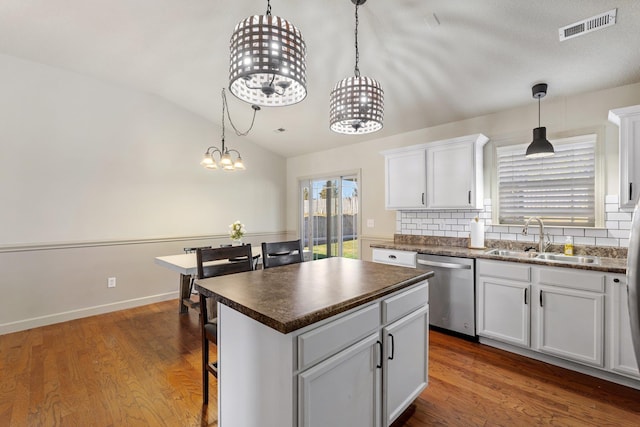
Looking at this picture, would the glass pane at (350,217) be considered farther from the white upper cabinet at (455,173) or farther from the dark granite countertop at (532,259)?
the white upper cabinet at (455,173)

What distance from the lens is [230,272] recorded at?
2184mm

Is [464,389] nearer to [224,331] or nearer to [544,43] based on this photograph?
[224,331]

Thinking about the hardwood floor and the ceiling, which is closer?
the hardwood floor

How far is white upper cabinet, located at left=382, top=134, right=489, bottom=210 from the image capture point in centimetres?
315

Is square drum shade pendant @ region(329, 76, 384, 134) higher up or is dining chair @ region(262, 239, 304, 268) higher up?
square drum shade pendant @ region(329, 76, 384, 134)

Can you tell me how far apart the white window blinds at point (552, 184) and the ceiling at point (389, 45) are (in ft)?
1.76

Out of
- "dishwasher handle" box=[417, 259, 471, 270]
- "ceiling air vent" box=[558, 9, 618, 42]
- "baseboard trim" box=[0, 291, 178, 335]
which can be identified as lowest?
"baseboard trim" box=[0, 291, 178, 335]

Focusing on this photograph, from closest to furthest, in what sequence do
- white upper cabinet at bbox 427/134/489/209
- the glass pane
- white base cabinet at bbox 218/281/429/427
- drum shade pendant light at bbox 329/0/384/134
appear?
white base cabinet at bbox 218/281/429/427 < drum shade pendant light at bbox 329/0/384/134 < white upper cabinet at bbox 427/134/489/209 < the glass pane

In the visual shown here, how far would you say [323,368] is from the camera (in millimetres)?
1238

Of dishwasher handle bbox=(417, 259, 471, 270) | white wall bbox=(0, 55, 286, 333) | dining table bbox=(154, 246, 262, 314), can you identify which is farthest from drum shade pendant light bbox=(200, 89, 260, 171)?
dishwasher handle bbox=(417, 259, 471, 270)

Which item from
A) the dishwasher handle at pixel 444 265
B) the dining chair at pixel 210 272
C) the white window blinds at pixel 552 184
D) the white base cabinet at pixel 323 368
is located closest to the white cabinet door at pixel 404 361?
the white base cabinet at pixel 323 368

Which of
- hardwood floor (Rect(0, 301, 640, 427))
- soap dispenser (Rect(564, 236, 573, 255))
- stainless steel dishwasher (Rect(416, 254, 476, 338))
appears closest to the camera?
hardwood floor (Rect(0, 301, 640, 427))

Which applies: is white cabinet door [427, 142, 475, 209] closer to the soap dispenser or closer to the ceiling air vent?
the soap dispenser

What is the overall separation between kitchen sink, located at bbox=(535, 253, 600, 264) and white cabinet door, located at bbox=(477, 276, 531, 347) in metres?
0.40
